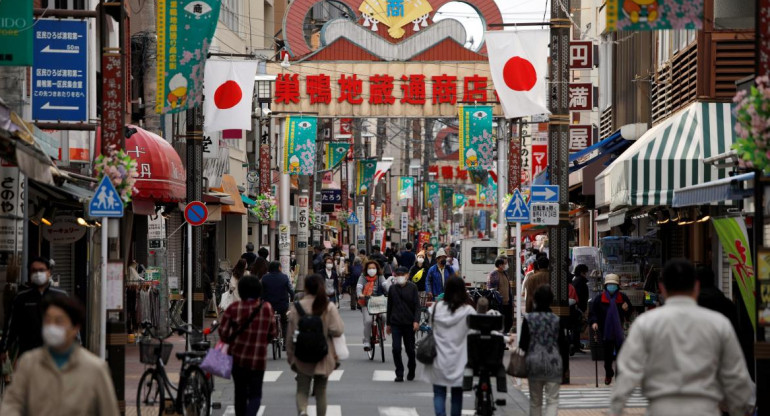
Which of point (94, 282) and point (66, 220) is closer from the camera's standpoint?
point (94, 282)

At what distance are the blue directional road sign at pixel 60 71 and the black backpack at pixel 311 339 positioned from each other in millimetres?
7761

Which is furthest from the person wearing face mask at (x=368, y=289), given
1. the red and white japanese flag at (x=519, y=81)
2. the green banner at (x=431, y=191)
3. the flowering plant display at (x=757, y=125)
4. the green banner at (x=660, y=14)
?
the green banner at (x=431, y=191)

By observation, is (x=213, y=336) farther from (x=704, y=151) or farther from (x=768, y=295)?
(x=768, y=295)

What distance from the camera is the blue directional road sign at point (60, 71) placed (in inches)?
767

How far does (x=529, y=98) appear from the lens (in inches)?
825

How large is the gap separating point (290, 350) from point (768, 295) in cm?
523

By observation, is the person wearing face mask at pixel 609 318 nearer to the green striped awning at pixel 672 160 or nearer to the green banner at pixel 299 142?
the green striped awning at pixel 672 160

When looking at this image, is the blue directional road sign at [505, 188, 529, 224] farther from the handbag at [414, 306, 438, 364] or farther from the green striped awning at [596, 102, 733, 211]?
the handbag at [414, 306, 438, 364]

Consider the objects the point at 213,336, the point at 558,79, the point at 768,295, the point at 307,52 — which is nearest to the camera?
the point at 768,295

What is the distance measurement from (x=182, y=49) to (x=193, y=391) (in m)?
8.80

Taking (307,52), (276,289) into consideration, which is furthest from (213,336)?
(307,52)

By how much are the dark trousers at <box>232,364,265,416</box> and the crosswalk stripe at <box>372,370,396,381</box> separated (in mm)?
6940

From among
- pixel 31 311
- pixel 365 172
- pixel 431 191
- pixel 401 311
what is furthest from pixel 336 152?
pixel 431 191

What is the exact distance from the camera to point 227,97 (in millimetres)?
26797
